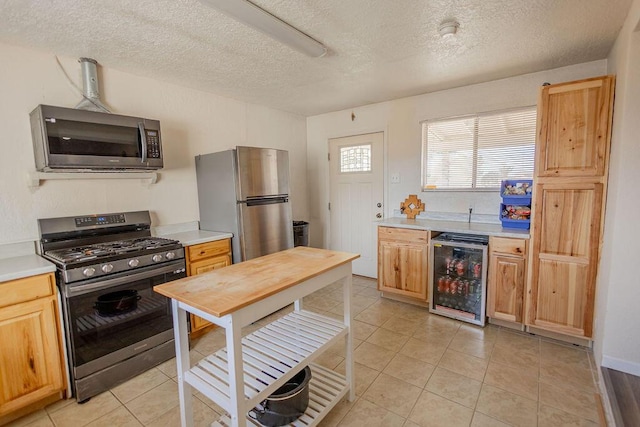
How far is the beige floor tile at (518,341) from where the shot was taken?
2.46 meters

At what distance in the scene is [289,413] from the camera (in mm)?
1585

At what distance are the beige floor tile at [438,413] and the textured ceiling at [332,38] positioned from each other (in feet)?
8.06

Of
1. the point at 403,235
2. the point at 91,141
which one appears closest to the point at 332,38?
the point at 91,141

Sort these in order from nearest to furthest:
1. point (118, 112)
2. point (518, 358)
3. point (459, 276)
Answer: point (518, 358) → point (118, 112) → point (459, 276)

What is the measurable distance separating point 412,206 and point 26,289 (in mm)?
3557

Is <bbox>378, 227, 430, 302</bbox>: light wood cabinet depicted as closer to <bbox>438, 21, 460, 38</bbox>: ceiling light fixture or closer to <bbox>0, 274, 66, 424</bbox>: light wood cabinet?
<bbox>438, 21, 460, 38</bbox>: ceiling light fixture

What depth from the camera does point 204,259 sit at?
274 cm

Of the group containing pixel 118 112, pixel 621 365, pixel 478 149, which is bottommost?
pixel 621 365

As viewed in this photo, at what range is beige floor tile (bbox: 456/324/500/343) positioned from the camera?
104 inches

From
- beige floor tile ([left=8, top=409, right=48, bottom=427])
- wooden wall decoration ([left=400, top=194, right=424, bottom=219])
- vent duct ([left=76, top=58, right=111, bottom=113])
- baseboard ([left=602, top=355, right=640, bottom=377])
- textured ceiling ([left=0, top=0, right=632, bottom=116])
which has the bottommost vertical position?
beige floor tile ([left=8, top=409, right=48, bottom=427])

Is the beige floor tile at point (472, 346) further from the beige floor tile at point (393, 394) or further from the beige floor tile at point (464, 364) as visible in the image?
the beige floor tile at point (393, 394)

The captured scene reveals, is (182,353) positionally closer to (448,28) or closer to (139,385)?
(139,385)

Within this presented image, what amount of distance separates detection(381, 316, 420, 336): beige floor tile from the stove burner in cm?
212

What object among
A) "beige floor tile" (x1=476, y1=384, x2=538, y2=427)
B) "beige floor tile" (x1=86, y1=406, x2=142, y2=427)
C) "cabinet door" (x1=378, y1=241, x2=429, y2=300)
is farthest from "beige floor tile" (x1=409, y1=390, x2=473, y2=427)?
"beige floor tile" (x1=86, y1=406, x2=142, y2=427)
